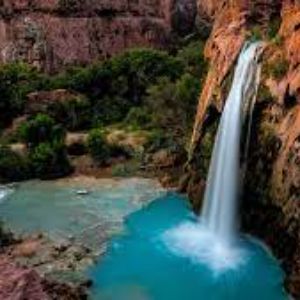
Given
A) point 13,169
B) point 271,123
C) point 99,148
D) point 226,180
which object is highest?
point 271,123

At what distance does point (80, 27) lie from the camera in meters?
50.0

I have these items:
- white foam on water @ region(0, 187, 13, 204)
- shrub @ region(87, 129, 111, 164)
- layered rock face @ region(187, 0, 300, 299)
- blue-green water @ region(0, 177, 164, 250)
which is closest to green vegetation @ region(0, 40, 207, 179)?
shrub @ region(87, 129, 111, 164)

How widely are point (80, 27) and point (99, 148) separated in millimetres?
18481

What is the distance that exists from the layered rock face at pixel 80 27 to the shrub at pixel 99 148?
14557mm

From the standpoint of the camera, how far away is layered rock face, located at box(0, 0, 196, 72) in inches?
1839

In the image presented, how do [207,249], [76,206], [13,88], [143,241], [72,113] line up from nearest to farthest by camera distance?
[207,249]
[143,241]
[76,206]
[72,113]
[13,88]

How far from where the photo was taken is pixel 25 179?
104ft

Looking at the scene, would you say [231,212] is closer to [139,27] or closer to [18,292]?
[18,292]

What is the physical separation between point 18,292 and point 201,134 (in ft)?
49.8

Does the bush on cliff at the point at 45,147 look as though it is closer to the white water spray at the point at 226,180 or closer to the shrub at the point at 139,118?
→ the shrub at the point at 139,118

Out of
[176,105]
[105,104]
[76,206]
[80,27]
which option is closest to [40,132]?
[176,105]

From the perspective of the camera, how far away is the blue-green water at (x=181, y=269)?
18.6m

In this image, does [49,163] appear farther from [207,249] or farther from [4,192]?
[207,249]

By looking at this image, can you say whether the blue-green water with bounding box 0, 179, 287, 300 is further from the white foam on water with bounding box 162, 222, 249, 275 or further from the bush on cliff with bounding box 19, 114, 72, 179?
the bush on cliff with bounding box 19, 114, 72, 179
